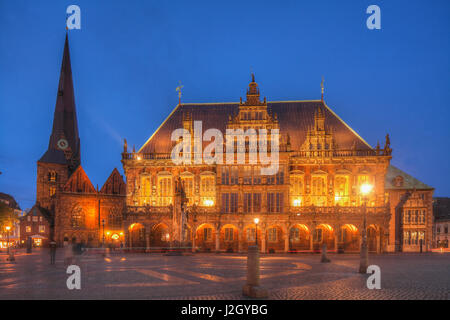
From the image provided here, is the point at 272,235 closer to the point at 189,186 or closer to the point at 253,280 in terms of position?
the point at 189,186

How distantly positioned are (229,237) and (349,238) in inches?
539

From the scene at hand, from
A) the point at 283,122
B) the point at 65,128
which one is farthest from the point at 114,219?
the point at 283,122

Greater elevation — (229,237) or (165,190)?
(165,190)

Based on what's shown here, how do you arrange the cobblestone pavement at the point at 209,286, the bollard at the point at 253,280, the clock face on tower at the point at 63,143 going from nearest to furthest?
the bollard at the point at 253,280
the cobblestone pavement at the point at 209,286
the clock face on tower at the point at 63,143

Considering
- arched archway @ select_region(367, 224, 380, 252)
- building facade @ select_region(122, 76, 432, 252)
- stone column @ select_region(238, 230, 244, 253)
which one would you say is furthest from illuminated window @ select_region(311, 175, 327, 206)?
stone column @ select_region(238, 230, 244, 253)

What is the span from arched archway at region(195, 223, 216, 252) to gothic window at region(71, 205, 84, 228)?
74.2ft

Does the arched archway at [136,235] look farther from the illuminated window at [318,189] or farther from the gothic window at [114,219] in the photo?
the illuminated window at [318,189]

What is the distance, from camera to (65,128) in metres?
76.9

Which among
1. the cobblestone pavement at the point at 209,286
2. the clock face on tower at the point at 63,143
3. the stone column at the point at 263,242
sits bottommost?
the stone column at the point at 263,242

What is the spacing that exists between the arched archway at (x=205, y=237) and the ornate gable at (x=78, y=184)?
24.2 meters

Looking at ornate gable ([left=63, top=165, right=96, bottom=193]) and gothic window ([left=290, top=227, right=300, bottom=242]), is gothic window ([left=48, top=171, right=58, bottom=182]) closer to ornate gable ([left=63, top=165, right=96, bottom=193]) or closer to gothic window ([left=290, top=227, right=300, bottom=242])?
ornate gable ([left=63, top=165, right=96, bottom=193])

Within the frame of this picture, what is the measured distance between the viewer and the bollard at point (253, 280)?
40.1 feet

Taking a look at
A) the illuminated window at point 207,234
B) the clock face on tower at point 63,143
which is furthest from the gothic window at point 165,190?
the clock face on tower at point 63,143

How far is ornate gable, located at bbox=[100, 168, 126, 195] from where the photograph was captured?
64.2m
